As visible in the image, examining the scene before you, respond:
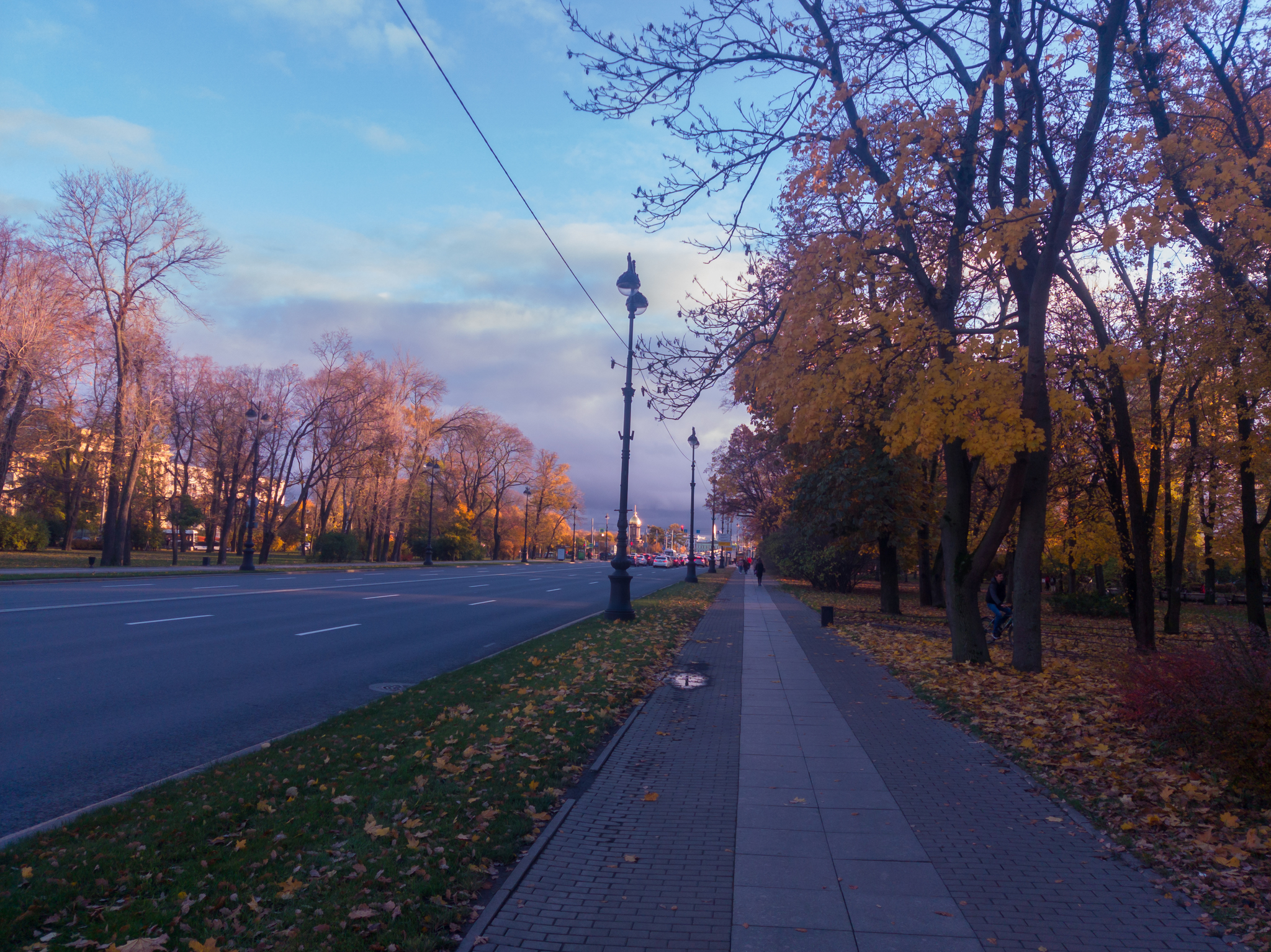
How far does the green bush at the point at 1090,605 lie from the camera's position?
27234 millimetres

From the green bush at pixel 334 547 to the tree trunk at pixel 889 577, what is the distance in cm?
3950

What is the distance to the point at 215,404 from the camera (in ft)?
173

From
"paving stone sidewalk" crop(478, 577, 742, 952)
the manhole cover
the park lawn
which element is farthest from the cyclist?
the park lawn

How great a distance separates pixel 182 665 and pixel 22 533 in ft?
147

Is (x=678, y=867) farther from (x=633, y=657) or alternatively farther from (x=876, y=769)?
(x=633, y=657)

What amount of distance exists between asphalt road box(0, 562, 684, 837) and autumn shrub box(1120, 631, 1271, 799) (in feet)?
26.3

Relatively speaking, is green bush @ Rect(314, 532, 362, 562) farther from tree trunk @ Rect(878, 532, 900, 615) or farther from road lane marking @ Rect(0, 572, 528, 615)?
tree trunk @ Rect(878, 532, 900, 615)

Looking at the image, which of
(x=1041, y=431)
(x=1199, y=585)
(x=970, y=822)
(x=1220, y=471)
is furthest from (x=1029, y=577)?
(x=1199, y=585)

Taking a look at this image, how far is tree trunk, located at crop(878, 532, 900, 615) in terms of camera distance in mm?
23906

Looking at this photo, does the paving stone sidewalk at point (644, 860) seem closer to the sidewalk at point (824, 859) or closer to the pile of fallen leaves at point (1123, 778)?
the sidewalk at point (824, 859)

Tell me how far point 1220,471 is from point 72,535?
6986 cm

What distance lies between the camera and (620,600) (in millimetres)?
17828

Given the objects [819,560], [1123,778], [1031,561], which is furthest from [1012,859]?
[819,560]

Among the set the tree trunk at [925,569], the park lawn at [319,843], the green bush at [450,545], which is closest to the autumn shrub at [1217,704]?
the park lawn at [319,843]
